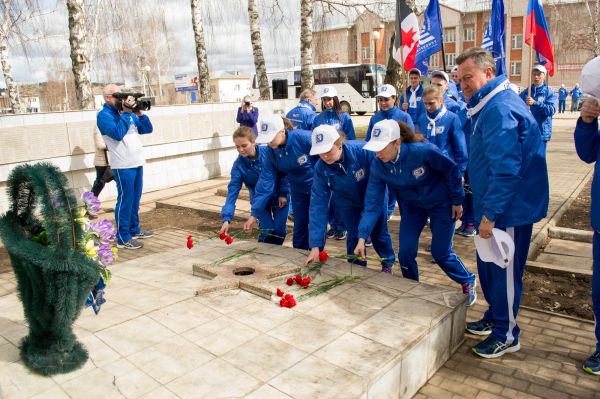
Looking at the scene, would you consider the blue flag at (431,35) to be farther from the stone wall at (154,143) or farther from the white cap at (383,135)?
the stone wall at (154,143)

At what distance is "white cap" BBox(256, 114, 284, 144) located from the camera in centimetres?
450

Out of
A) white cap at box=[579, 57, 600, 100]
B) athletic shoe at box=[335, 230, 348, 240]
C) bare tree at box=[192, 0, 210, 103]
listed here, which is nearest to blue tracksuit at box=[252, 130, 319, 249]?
athletic shoe at box=[335, 230, 348, 240]

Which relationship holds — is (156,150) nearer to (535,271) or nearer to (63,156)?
(63,156)

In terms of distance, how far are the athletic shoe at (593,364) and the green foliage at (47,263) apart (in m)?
3.00

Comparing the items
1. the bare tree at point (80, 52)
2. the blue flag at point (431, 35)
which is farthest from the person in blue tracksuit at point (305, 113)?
the bare tree at point (80, 52)

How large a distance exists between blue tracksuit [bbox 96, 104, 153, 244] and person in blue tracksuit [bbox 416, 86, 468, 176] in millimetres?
3656

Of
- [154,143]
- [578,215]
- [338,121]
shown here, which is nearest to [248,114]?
[154,143]

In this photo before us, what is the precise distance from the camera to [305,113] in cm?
791

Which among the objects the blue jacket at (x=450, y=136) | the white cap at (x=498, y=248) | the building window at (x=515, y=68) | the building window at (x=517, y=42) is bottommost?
the white cap at (x=498, y=248)

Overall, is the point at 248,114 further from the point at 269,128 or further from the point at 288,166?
the point at 269,128

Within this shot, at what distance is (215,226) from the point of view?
286 inches

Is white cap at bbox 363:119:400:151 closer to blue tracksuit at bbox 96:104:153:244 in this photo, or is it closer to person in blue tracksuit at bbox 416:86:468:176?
person in blue tracksuit at bbox 416:86:468:176

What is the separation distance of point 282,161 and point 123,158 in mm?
2498

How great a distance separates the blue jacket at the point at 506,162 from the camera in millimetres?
2934
